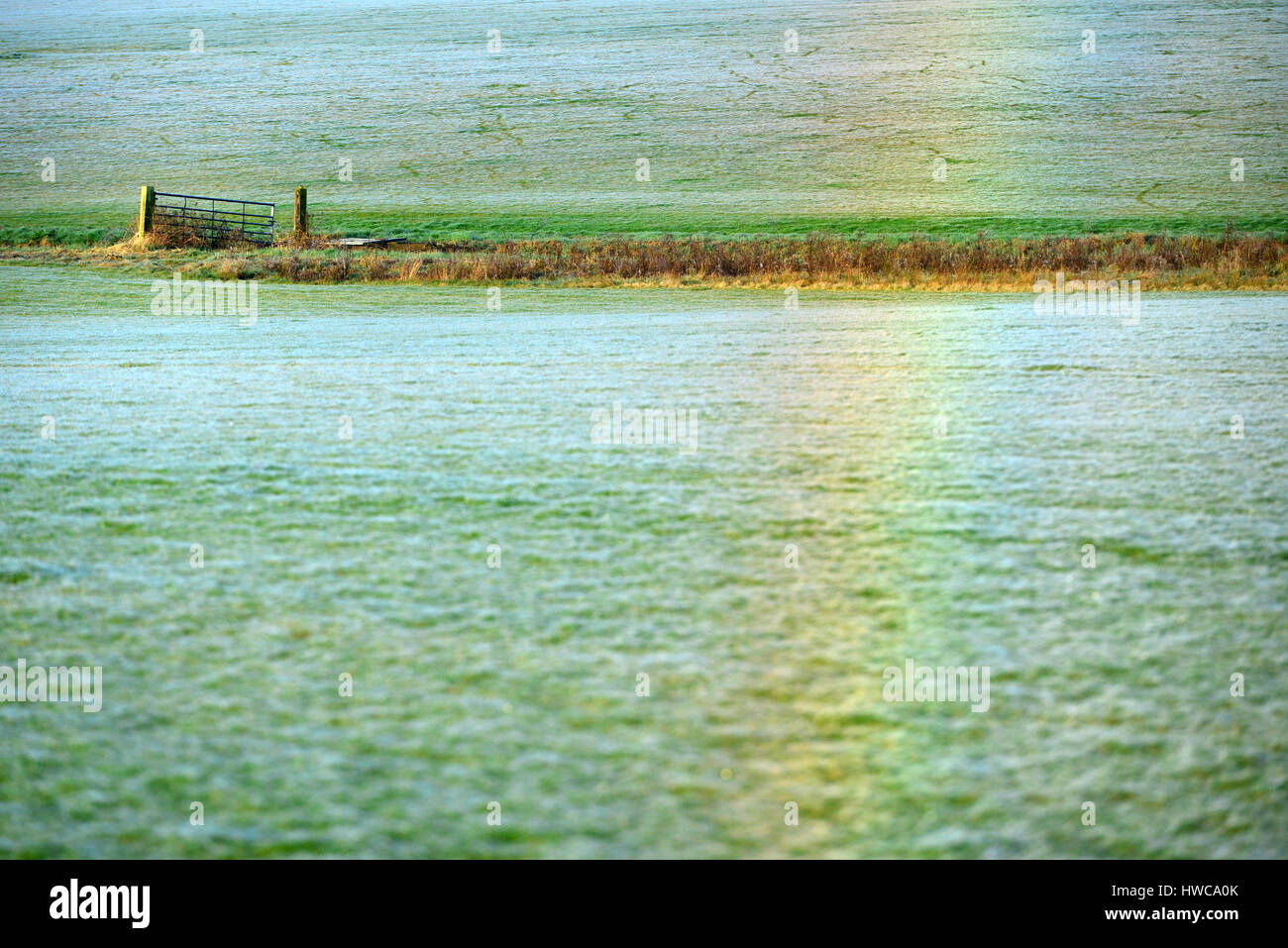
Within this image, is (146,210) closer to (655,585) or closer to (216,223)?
(216,223)

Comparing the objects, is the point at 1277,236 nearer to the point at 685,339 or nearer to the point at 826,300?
the point at 826,300

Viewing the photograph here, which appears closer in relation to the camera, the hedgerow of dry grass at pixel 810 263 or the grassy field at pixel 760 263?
the grassy field at pixel 760 263

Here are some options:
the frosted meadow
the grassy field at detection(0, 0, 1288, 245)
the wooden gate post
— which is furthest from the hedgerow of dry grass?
the frosted meadow

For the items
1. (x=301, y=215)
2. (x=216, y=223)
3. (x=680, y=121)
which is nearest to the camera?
(x=301, y=215)

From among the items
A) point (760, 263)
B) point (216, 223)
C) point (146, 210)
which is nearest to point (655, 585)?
point (760, 263)

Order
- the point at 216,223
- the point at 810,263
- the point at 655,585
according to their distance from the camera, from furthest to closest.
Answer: the point at 216,223 → the point at 810,263 → the point at 655,585

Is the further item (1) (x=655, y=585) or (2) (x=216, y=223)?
(2) (x=216, y=223)

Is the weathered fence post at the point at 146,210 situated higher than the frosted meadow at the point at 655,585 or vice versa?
the weathered fence post at the point at 146,210

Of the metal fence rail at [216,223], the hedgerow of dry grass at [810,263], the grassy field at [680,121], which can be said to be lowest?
the hedgerow of dry grass at [810,263]

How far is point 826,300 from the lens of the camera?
56.7 ft

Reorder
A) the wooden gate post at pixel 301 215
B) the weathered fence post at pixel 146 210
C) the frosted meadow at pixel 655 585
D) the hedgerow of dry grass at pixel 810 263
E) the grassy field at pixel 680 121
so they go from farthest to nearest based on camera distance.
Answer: the grassy field at pixel 680 121, the wooden gate post at pixel 301 215, the weathered fence post at pixel 146 210, the hedgerow of dry grass at pixel 810 263, the frosted meadow at pixel 655 585

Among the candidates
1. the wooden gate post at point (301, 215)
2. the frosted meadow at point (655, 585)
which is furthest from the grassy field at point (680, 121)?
the frosted meadow at point (655, 585)

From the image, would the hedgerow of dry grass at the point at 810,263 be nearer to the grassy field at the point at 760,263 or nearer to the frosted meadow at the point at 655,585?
the grassy field at the point at 760,263
